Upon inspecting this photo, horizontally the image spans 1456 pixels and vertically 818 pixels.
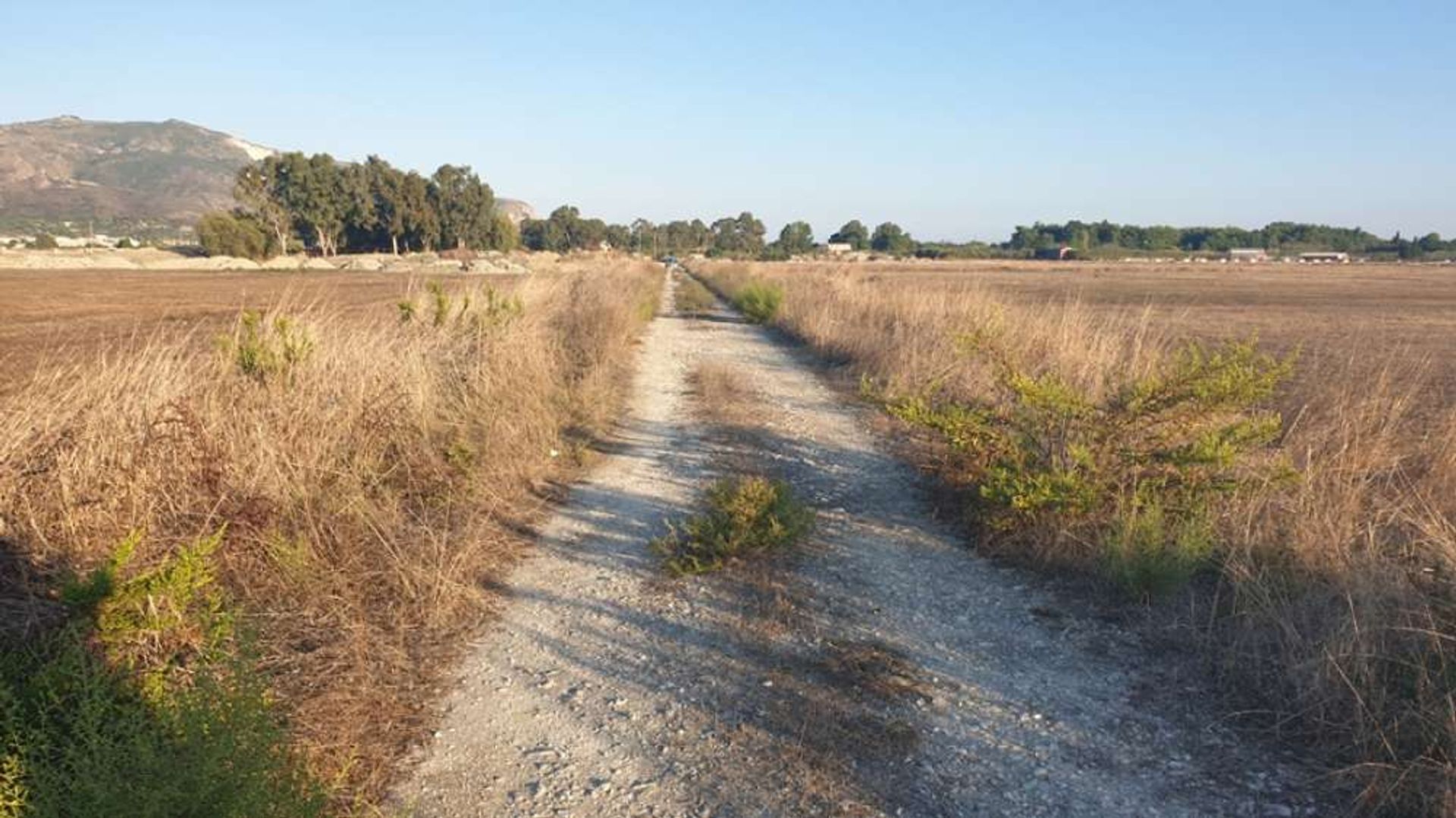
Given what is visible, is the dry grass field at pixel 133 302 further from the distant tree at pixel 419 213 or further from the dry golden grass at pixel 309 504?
the distant tree at pixel 419 213

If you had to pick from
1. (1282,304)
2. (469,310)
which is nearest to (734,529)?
(469,310)

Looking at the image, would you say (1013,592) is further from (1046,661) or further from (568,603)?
(568,603)

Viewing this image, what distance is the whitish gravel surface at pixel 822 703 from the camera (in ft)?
10.7

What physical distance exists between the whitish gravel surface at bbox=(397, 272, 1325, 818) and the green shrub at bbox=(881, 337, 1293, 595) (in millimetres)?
499

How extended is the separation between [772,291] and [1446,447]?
2174cm

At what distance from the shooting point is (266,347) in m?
6.58

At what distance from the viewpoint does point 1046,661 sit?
439cm

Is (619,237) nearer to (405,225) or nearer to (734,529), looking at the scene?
(405,225)

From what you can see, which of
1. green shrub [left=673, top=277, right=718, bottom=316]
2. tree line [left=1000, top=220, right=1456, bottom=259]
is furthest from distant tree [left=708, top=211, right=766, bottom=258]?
green shrub [left=673, top=277, right=718, bottom=316]

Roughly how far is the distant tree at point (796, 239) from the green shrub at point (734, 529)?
140 metres

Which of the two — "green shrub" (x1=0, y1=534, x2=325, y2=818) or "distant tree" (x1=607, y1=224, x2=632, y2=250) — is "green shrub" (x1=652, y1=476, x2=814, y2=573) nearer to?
"green shrub" (x1=0, y1=534, x2=325, y2=818)

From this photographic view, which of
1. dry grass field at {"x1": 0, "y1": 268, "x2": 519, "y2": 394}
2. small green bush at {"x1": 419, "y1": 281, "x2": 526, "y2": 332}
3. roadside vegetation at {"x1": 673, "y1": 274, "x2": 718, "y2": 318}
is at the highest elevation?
small green bush at {"x1": 419, "y1": 281, "x2": 526, "y2": 332}

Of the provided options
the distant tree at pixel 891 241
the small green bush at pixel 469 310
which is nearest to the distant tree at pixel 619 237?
the distant tree at pixel 891 241

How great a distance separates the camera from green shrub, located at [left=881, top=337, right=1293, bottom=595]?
538cm
